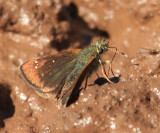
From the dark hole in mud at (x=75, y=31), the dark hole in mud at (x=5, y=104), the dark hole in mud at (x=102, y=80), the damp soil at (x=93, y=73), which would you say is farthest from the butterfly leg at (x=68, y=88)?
the dark hole in mud at (x=75, y=31)

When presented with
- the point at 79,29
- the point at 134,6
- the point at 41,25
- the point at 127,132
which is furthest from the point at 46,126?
the point at 134,6

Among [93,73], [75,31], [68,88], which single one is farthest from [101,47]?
[75,31]

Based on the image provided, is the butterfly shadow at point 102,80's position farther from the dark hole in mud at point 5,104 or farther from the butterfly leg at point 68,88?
the dark hole in mud at point 5,104

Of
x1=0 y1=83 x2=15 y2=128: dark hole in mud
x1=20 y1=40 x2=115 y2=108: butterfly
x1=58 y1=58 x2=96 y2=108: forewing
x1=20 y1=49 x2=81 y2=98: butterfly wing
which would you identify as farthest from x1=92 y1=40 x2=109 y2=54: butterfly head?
x1=0 y1=83 x2=15 y2=128: dark hole in mud

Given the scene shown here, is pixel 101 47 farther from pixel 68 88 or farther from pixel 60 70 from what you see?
pixel 68 88

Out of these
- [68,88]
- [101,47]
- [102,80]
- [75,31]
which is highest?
[101,47]

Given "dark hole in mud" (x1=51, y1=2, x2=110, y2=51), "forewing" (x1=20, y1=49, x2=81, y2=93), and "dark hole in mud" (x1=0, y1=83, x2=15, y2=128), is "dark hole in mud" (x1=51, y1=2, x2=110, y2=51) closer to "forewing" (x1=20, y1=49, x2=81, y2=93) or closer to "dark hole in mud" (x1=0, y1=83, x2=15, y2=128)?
"forewing" (x1=20, y1=49, x2=81, y2=93)
